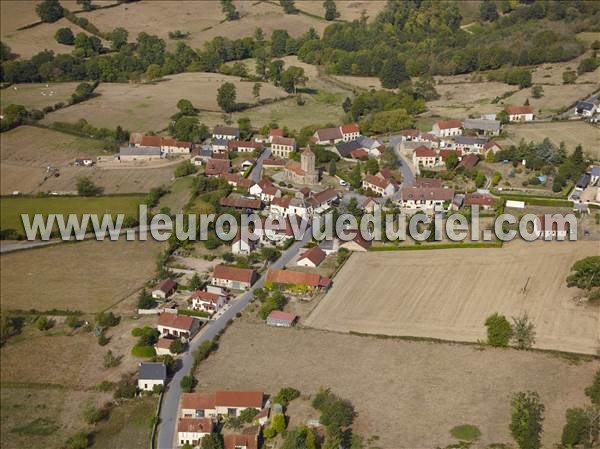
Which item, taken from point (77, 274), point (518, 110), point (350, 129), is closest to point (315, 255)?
point (77, 274)

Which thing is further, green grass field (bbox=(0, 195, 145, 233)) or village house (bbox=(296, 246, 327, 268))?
green grass field (bbox=(0, 195, 145, 233))

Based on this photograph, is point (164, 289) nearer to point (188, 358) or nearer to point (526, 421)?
point (188, 358)

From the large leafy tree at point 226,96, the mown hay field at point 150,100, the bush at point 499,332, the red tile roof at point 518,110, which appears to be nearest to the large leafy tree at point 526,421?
the bush at point 499,332

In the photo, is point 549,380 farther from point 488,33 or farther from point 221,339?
point 488,33

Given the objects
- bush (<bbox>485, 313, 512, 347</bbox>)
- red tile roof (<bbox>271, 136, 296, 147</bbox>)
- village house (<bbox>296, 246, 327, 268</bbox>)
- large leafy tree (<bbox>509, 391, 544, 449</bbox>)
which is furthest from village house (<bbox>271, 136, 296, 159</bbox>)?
large leafy tree (<bbox>509, 391, 544, 449</bbox>)

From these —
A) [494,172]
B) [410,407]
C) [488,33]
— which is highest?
[488,33]

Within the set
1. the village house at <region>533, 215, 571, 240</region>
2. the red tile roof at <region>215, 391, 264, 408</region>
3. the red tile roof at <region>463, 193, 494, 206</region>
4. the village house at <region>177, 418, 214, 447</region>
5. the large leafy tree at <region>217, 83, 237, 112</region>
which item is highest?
the large leafy tree at <region>217, 83, 237, 112</region>

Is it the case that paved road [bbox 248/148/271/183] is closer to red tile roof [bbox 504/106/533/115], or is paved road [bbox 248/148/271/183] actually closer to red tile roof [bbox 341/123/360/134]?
red tile roof [bbox 341/123/360/134]

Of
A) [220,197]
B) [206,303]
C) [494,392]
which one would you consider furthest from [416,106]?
[494,392]
